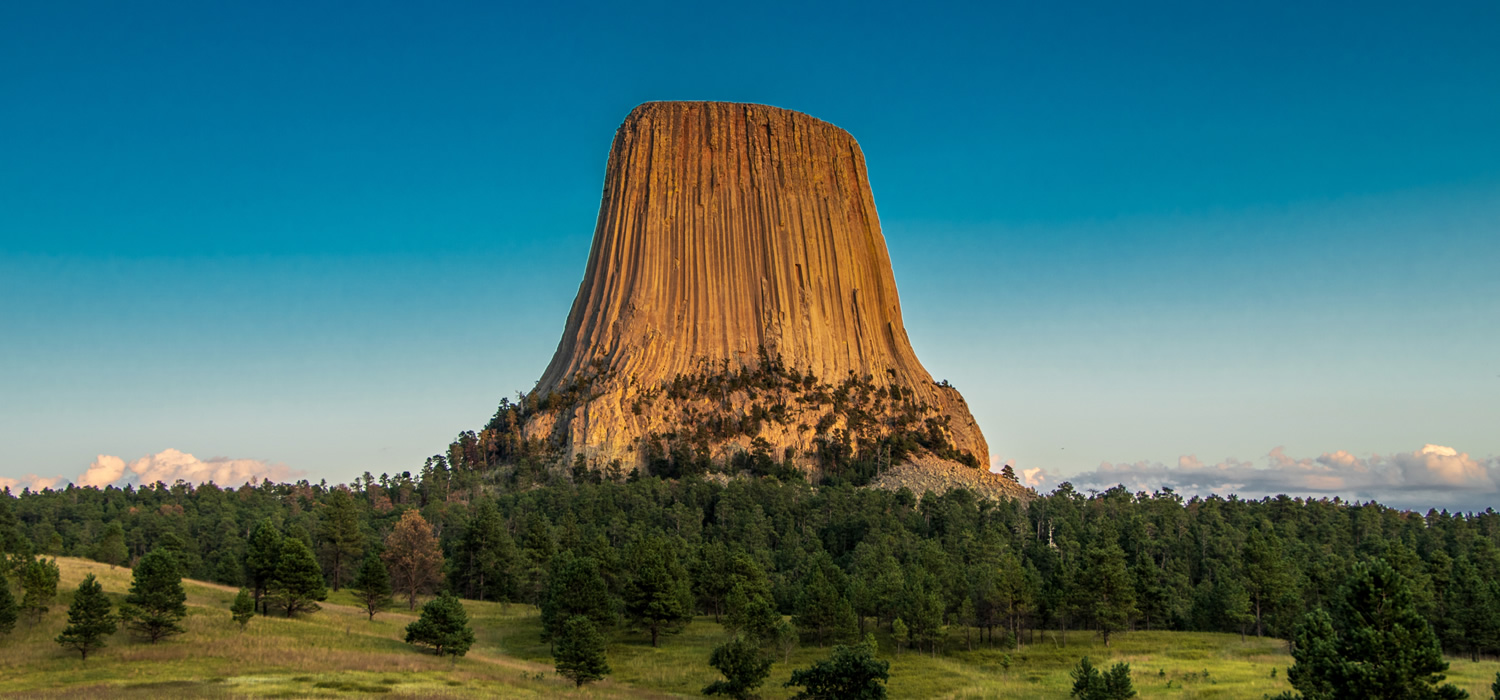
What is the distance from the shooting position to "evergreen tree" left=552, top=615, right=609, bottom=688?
4406cm

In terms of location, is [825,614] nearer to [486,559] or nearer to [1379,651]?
[486,559]

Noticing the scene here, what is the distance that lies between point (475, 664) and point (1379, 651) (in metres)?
35.7

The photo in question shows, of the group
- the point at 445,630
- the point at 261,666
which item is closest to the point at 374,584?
the point at 445,630

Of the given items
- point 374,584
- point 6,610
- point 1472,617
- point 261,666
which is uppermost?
point 374,584

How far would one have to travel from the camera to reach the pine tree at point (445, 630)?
4706 centimetres

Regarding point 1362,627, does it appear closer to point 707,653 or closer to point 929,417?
point 707,653

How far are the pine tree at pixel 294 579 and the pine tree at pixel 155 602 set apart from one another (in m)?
7.28

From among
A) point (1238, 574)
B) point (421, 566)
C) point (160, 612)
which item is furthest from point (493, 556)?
point (1238, 574)

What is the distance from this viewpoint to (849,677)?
130 ft

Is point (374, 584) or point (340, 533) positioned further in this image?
point (340, 533)

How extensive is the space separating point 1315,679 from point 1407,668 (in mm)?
2428

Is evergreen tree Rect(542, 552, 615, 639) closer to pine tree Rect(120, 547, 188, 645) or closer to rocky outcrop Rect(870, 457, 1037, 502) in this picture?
pine tree Rect(120, 547, 188, 645)

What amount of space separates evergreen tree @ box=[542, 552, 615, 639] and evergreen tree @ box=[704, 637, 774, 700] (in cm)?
1232

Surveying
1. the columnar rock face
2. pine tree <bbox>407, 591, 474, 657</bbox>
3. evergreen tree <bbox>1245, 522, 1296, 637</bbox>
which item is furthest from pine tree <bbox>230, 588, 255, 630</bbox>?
the columnar rock face
